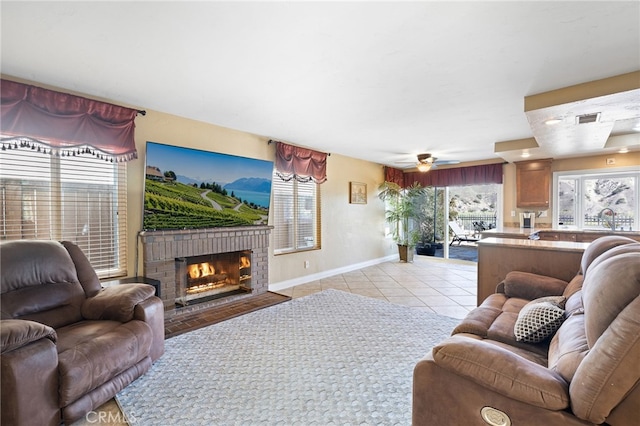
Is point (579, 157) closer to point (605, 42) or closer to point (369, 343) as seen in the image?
point (605, 42)

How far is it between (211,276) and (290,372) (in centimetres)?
223

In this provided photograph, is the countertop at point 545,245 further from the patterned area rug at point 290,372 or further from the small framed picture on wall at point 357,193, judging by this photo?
the small framed picture on wall at point 357,193

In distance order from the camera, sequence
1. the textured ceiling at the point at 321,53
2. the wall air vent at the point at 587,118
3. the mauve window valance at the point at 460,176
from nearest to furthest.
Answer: the textured ceiling at the point at 321,53
the wall air vent at the point at 587,118
the mauve window valance at the point at 460,176

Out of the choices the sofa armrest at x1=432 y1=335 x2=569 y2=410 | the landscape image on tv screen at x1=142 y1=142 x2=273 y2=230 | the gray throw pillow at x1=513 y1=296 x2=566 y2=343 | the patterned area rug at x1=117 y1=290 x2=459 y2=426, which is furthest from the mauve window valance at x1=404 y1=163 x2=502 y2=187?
the sofa armrest at x1=432 y1=335 x2=569 y2=410

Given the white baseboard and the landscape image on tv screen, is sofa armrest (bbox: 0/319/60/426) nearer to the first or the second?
the landscape image on tv screen

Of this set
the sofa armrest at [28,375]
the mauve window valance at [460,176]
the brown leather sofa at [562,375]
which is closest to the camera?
the brown leather sofa at [562,375]

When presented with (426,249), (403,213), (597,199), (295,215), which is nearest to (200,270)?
(295,215)

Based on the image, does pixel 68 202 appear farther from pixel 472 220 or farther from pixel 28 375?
pixel 472 220

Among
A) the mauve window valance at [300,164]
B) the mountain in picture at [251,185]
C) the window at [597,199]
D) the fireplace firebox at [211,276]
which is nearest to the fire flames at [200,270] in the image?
the fireplace firebox at [211,276]

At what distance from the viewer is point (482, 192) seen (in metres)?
7.48

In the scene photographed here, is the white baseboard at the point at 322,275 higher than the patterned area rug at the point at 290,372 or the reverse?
higher

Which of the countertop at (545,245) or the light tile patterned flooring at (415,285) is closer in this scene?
the countertop at (545,245)

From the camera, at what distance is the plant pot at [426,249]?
7.16 metres

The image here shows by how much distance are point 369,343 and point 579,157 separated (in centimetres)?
532
